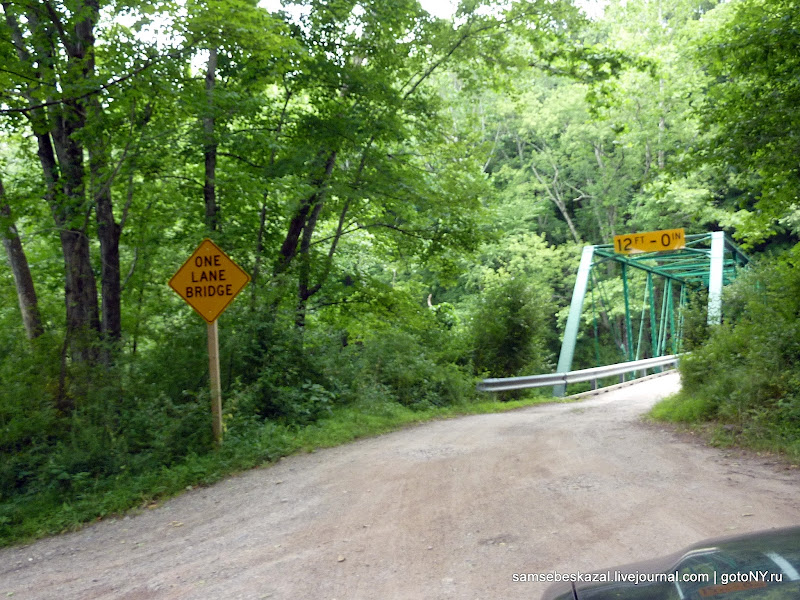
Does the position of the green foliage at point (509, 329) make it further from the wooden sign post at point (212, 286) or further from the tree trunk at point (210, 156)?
the wooden sign post at point (212, 286)

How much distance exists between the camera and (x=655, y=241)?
20.6m

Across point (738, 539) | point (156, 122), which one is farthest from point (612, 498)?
point (156, 122)

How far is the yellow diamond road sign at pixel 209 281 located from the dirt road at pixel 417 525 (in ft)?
6.96

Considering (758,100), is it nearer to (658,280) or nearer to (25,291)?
(25,291)

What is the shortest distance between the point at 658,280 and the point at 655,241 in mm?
21242

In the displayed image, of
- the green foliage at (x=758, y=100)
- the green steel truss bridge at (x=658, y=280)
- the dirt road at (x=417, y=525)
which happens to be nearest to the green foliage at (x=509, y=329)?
the green steel truss bridge at (x=658, y=280)

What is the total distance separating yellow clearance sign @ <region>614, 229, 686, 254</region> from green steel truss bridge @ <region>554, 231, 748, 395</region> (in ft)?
5.80

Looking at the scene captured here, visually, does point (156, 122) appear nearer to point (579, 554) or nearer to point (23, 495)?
point (23, 495)

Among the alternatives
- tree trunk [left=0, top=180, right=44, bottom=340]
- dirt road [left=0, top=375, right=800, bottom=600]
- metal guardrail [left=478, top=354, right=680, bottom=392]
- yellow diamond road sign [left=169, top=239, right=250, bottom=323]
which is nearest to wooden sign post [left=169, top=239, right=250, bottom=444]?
yellow diamond road sign [left=169, top=239, right=250, bottom=323]

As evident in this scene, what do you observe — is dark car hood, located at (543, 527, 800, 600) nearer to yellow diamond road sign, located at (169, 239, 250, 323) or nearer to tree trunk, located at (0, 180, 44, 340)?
yellow diamond road sign, located at (169, 239, 250, 323)

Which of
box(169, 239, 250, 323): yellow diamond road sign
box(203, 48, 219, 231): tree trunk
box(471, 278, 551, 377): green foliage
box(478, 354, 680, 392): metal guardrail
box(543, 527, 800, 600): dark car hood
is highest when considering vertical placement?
box(203, 48, 219, 231): tree trunk

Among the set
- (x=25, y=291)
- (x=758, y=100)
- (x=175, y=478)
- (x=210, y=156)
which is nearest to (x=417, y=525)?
(x=175, y=478)

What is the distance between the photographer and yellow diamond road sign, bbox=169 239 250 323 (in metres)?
8.61

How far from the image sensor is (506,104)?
37.8 meters
